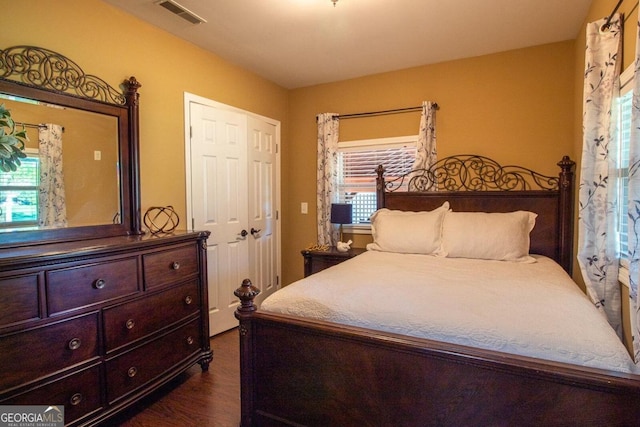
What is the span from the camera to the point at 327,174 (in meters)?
3.88

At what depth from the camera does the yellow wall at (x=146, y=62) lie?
2.00m

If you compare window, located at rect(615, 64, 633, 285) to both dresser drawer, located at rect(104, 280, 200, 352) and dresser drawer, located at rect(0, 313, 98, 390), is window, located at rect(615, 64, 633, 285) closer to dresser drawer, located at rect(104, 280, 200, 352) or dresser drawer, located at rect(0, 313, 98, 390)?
dresser drawer, located at rect(104, 280, 200, 352)

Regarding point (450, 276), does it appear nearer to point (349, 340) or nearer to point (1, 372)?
point (349, 340)

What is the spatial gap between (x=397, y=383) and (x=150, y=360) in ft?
5.06

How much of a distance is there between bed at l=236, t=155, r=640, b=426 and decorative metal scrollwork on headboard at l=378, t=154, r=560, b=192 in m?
1.09

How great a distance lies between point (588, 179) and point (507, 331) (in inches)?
52.3

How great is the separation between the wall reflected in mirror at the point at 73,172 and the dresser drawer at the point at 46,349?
0.62 m

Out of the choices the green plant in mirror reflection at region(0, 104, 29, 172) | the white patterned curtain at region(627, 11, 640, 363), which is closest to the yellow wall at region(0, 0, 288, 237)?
the green plant in mirror reflection at region(0, 104, 29, 172)

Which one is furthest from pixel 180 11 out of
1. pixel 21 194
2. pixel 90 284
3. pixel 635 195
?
pixel 635 195

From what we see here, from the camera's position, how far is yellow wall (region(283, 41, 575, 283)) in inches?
118

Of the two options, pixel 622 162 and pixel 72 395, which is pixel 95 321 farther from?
pixel 622 162

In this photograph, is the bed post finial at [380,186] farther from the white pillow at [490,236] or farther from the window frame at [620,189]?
the window frame at [620,189]

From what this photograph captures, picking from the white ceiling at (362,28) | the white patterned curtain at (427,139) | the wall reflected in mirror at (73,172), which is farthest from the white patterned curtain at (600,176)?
the wall reflected in mirror at (73,172)

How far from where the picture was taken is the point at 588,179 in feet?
6.73
